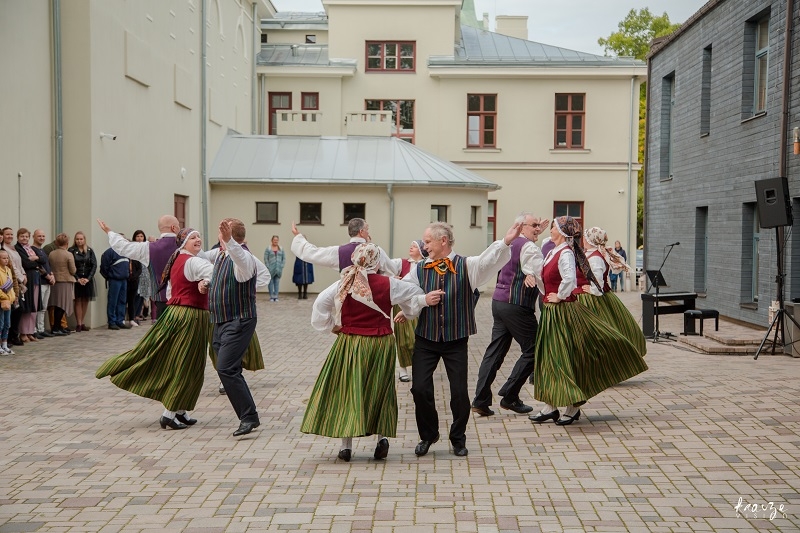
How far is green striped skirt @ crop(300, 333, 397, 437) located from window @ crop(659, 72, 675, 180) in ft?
57.6

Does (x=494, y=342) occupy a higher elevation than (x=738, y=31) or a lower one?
lower

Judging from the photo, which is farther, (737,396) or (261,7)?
(261,7)

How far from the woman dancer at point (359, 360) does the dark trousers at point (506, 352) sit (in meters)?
2.11

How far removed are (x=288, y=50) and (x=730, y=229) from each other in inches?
883

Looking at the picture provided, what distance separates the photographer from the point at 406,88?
34688 mm

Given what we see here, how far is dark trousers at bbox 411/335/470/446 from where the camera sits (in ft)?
24.2

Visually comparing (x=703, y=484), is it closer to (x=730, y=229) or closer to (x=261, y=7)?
(x=730, y=229)

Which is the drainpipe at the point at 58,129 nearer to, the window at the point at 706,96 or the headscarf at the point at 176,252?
the headscarf at the point at 176,252

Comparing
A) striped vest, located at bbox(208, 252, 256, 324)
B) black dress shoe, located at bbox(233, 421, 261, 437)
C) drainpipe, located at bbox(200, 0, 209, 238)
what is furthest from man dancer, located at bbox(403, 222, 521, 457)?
drainpipe, located at bbox(200, 0, 209, 238)

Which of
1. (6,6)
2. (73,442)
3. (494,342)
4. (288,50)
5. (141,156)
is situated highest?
(288,50)

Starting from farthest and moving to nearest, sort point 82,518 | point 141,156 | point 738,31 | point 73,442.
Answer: point 141,156 → point 738,31 → point 73,442 → point 82,518

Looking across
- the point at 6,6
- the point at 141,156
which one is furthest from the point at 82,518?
the point at 141,156

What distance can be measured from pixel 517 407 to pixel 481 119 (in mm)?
26223

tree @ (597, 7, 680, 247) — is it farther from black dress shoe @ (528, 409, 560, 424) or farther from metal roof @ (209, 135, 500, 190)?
black dress shoe @ (528, 409, 560, 424)
